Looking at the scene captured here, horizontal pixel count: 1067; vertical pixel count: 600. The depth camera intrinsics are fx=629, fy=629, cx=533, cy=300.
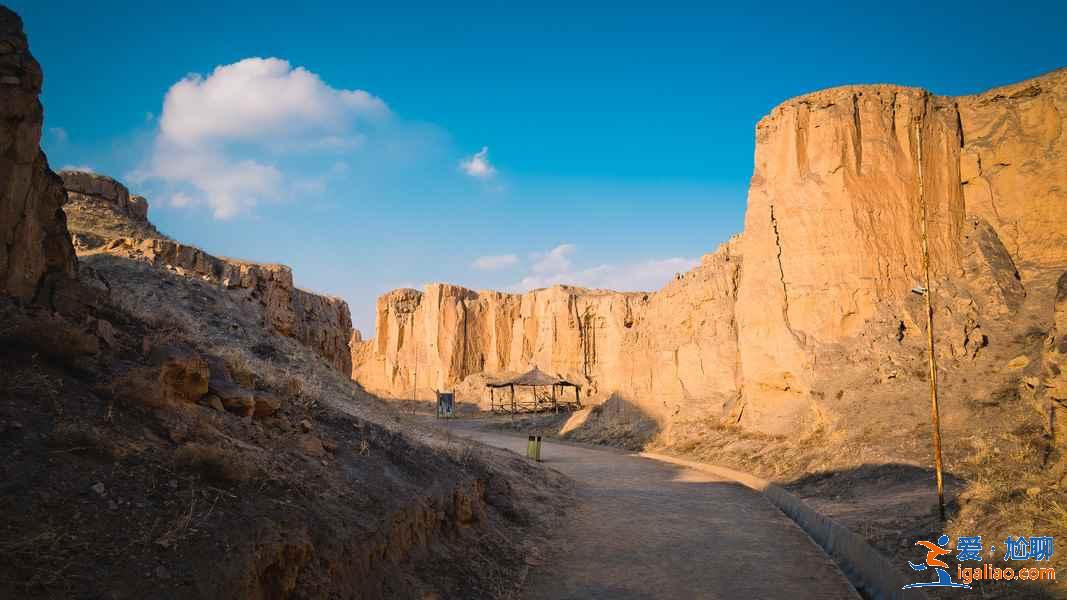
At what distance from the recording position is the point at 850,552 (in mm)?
9742

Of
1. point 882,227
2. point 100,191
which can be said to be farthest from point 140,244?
point 882,227

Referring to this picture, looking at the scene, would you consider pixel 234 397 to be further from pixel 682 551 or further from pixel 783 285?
pixel 783 285

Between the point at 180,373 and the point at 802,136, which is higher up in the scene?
the point at 802,136

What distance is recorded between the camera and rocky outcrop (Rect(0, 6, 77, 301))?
6191mm

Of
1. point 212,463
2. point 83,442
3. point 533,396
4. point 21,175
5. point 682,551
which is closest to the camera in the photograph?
point 83,442

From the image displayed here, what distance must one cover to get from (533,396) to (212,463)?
5252cm

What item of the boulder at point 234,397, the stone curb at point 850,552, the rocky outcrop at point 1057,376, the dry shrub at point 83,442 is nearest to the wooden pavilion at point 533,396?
the stone curb at point 850,552

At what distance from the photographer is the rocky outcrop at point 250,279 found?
16.6 m

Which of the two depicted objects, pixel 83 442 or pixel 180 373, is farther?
pixel 180 373

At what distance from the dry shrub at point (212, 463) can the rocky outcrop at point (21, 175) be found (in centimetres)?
250

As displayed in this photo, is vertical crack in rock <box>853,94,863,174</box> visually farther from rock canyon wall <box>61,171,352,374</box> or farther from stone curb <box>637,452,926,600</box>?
rock canyon wall <box>61,171,352,374</box>

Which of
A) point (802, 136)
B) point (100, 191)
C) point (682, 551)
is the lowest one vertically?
point (682, 551)

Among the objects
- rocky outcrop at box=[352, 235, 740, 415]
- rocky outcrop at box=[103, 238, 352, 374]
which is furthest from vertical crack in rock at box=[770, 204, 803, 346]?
rocky outcrop at box=[103, 238, 352, 374]

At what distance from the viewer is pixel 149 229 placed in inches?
788
